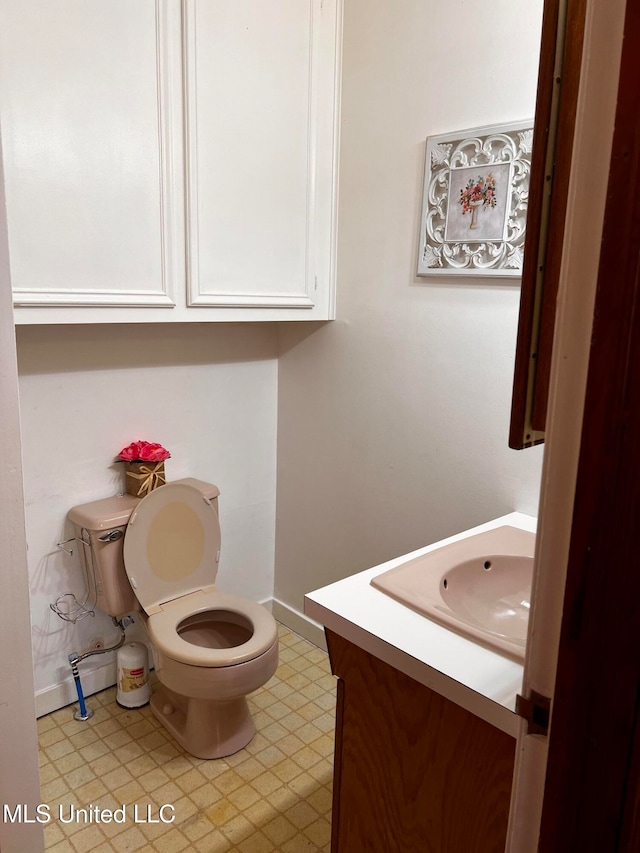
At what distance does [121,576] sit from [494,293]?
4.68 ft

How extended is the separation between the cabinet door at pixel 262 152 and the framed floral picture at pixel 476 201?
41 cm

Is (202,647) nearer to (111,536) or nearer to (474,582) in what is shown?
(111,536)

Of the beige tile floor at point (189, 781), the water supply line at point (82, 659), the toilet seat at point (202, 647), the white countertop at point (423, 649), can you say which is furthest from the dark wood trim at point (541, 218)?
the water supply line at point (82, 659)

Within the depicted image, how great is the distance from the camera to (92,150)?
1.57 metres

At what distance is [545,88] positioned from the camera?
0.69 meters

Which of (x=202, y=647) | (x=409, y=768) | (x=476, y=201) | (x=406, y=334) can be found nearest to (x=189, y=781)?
(x=202, y=647)

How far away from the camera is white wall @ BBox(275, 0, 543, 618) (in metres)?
1.74

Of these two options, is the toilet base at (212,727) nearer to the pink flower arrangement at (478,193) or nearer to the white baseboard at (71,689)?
the white baseboard at (71,689)

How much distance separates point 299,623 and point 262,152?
5.89 ft

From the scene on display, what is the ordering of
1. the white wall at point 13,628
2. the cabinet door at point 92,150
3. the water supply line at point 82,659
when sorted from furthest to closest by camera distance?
the water supply line at point 82,659
the cabinet door at point 92,150
the white wall at point 13,628

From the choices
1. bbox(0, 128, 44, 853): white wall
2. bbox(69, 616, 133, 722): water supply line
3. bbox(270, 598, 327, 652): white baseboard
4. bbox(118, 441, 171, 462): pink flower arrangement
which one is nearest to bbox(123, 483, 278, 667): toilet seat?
bbox(118, 441, 171, 462): pink flower arrangement

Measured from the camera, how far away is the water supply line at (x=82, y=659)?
2051mm

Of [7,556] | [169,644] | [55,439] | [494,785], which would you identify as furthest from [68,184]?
[494,785]

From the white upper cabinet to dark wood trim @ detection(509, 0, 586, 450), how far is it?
1.22 m
